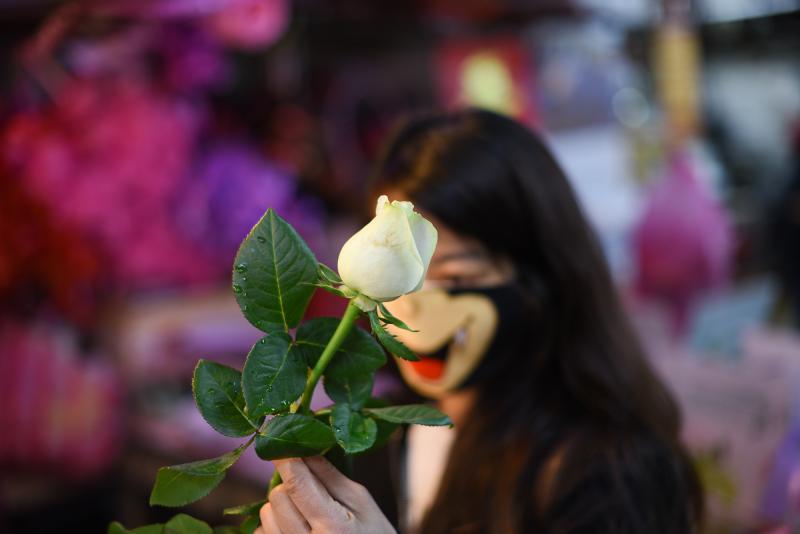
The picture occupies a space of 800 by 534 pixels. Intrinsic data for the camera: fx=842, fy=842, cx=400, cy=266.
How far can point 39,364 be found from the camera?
2139 mm

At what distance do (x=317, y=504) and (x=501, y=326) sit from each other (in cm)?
53

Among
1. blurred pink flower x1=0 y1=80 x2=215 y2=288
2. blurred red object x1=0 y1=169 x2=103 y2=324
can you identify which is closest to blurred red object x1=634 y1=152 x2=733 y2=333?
blurred pink flower x1=0 y1=80 x2=215 y2=288

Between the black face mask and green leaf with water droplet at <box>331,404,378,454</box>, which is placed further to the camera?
the black face mask

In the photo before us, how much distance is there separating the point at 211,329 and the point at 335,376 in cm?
194

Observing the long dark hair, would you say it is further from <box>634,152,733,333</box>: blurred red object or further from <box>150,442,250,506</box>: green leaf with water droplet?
<box>634,152,733,333</box>: blurred red object

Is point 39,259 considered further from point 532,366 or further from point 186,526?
point 186,526

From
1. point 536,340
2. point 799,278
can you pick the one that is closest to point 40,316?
point 536,340

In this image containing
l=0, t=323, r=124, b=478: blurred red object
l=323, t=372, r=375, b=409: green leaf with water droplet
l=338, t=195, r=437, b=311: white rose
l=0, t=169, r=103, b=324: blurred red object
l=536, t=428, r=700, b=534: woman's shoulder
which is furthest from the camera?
l=0, t=323, r=124, b=478: blurred red object

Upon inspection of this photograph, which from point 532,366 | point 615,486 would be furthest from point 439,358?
point 615,486

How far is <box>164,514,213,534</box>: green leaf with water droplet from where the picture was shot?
0.70 m

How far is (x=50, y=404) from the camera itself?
7.02ft

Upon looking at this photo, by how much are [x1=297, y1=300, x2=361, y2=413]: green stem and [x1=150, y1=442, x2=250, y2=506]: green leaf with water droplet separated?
0.06 meters

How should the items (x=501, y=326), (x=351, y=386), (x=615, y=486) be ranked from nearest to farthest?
(x=351, y=386)
(x=615, y=486)
(x=501, y=326)

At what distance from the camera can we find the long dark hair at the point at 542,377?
1064 millimetres
